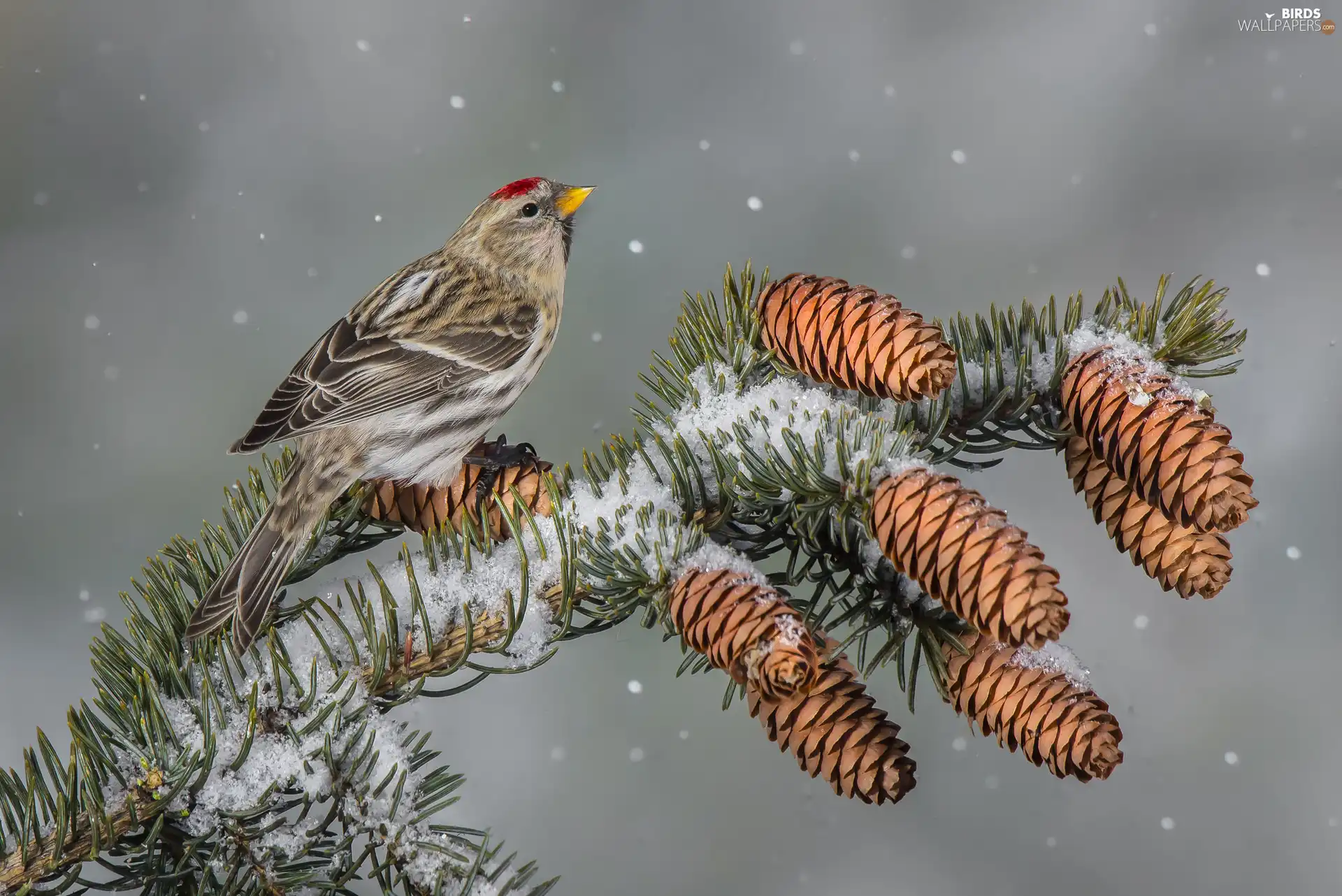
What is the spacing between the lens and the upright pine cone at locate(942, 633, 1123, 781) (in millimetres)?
809

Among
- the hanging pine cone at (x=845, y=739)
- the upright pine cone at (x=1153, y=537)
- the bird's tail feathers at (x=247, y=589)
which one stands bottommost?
the bird's tail feathers at (x=247, y=589)

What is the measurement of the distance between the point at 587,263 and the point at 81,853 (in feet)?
5.45

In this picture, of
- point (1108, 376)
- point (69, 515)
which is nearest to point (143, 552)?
point (69, 515)

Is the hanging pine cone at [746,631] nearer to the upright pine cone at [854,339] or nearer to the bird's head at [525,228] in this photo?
the upright pine cone at [854,339]

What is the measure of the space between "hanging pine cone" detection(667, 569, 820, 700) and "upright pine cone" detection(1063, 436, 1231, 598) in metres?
0.32

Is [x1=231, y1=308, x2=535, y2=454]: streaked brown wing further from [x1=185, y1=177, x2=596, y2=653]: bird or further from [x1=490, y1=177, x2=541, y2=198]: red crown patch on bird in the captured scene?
[x1=490, y1=177, x2=541, y2=198]: red crown patch on bird

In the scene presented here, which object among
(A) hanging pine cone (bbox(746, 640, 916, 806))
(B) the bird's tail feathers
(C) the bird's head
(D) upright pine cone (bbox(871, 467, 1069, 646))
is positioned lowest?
(B) the bird's tail feathers

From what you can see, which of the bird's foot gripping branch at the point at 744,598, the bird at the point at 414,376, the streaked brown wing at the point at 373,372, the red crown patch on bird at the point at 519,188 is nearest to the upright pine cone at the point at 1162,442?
the bird's foot gripping branch at the point at 744,598

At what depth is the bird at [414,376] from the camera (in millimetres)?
1045

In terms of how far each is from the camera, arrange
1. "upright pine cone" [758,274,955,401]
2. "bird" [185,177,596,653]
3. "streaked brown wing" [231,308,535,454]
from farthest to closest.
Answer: "streaked brown wing" [231,308,535,454]
"bird" [185,177,596,653]
"upright pine cone" [758,274,955,401]

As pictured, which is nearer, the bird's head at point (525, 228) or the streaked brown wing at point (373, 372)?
the streaked brown wing at point (373, 372)

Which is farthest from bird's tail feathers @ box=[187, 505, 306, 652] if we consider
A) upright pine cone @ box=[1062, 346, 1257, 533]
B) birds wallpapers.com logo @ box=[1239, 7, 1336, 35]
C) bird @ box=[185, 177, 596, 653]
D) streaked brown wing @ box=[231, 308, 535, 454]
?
birds wallpapers.com logo @ box=[1239, 7, 1336, 35]

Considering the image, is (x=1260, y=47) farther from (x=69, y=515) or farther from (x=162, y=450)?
(x=69, y=515)

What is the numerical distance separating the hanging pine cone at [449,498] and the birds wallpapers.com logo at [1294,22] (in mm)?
1848
